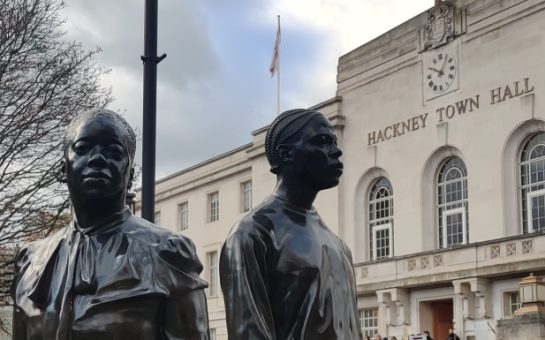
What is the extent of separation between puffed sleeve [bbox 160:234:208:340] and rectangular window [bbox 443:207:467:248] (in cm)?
3160

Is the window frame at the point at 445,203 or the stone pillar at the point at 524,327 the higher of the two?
the window frame at the point at 445,203

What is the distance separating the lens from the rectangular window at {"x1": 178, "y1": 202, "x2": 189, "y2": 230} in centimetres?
5359

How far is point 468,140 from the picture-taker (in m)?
34.3

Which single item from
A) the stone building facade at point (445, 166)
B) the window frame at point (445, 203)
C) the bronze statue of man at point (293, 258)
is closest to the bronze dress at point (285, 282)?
the bronze statue of man at point (293, 258)

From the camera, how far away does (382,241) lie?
3822 cm

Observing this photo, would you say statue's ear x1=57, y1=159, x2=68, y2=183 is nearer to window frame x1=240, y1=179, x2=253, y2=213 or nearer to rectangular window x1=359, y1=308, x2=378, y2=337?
rectangular window x1=359, y1=308, x2=378, y2=337

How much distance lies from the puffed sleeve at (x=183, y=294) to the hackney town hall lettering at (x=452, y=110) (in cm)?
2996

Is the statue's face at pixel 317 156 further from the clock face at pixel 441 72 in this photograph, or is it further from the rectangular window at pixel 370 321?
the rectangular window at pixel 370 321

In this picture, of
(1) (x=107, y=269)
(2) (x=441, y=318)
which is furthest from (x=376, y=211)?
(1) (x=107, y=269)

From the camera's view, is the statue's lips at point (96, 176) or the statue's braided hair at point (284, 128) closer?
the statue's lips at point (96, 176)

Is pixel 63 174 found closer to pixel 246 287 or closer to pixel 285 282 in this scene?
pixel 246 287

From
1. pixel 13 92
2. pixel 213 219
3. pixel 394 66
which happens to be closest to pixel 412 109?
pixel 394 66

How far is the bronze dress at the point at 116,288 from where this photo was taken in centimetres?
314

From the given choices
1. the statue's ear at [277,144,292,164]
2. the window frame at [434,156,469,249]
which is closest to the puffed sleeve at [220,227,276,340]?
the statue's ear at [277,144,292,164]
